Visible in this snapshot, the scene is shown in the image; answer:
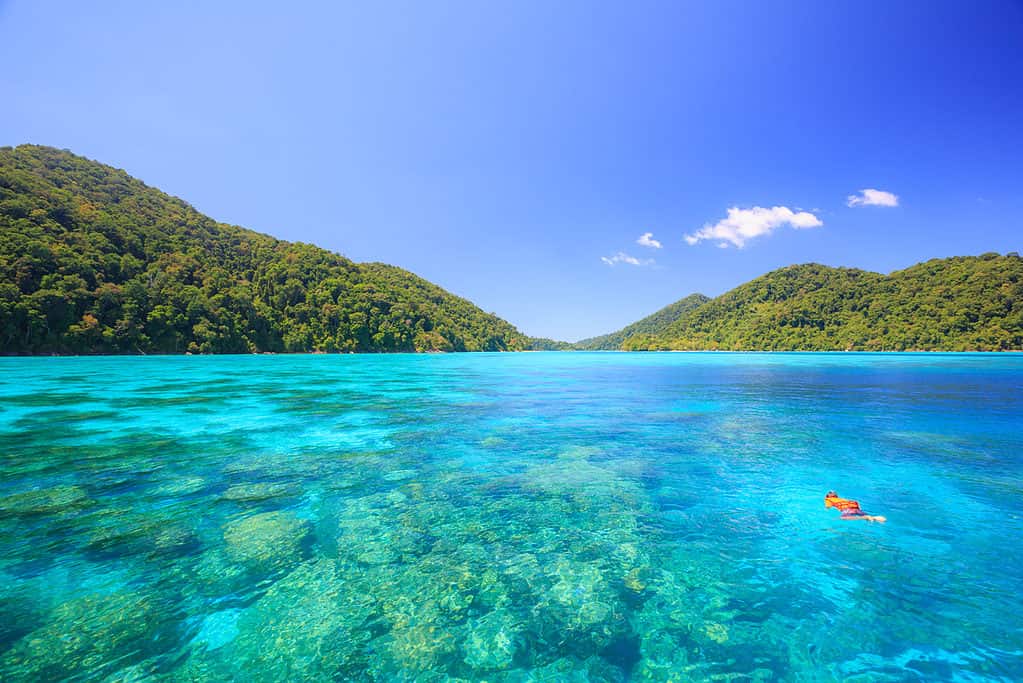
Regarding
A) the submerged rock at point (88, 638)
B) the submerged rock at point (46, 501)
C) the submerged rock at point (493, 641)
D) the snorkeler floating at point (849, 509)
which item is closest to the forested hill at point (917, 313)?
the snorkeler floating at point (849, 509)

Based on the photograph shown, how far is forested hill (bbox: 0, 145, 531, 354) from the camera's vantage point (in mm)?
77625

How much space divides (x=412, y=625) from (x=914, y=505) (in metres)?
10.6

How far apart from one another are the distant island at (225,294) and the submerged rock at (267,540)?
10190cm

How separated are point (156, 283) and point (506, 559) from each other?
12749 cm

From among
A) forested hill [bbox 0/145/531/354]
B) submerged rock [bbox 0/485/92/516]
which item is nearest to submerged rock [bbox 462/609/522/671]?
submerged rock [bbox 0/485/92/516]

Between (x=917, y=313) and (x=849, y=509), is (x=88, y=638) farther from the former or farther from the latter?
(x=917, y=313)

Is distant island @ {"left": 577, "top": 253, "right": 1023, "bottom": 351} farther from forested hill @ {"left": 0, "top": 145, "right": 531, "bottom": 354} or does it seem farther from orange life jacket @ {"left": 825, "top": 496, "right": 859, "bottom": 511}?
orange life jacket @ {"left": 825, "top": 496, "right": 859, "bottom": 511}

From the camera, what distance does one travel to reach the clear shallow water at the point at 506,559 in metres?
4.36

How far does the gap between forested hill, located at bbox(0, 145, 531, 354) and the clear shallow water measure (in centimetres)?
9302

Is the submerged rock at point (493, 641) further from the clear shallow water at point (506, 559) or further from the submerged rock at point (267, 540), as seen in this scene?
the submerged rock at point (267, 540)

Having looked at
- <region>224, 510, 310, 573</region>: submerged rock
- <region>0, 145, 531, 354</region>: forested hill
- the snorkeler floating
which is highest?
<region>0, 145, 531, 354</region>: forested hill

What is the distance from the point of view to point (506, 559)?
6406 millimetres

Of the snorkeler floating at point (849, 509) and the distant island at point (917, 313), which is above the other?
the distant island at point (917, 313)

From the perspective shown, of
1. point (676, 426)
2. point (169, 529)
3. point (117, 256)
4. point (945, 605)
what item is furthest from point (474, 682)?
point (117, 256)
